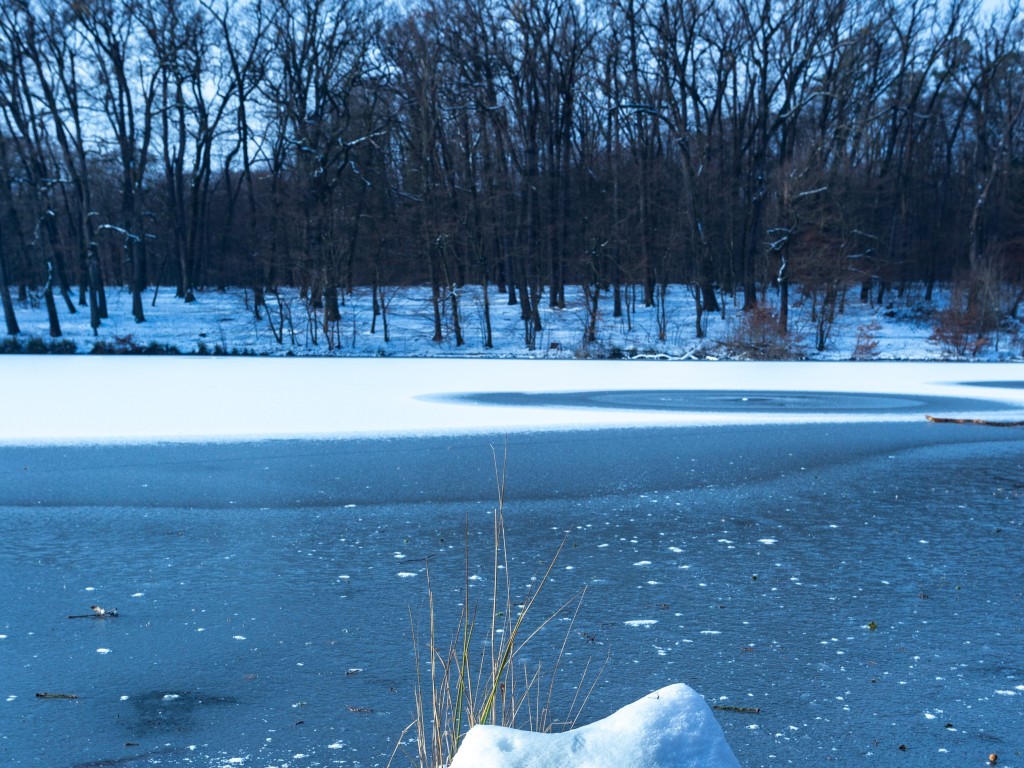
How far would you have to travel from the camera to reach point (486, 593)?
5262mm

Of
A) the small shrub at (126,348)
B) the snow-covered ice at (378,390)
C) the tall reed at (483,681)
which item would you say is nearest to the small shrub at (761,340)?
the snow-covered ice at (378,390)

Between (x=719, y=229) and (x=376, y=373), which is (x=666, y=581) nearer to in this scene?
(x=376, y=373)

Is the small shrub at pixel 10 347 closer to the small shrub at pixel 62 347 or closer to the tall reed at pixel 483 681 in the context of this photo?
the small shrub at pixel 62 347

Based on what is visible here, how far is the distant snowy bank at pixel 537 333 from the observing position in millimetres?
27578

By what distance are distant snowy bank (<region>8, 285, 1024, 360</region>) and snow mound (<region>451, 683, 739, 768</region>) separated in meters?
24.9

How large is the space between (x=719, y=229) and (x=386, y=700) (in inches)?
1464

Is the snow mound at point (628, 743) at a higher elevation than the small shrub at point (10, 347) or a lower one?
lower

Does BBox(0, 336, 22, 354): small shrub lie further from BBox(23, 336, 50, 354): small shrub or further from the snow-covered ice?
the snow-covered ice

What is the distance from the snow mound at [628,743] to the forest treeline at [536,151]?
27.2 metres

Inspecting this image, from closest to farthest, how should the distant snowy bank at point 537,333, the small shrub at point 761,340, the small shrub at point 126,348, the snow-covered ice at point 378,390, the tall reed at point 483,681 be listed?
the tall reed at point 483,681
the snow-covered ice at point 378,390
the small shrub at point 761,340
the distant snowy bank at point 537,333
the small shrub at point 126,348

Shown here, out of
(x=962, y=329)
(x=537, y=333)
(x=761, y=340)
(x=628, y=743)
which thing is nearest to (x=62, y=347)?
(x=537, y=333)

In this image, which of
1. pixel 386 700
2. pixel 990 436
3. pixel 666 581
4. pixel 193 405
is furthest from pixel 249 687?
pixel 193 405

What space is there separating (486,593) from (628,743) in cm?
315

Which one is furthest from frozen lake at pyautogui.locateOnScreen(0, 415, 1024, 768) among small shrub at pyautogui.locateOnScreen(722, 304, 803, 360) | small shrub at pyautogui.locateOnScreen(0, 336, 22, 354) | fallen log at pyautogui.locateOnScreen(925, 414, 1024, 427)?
small shrub at pyautogui.locateOnScreen(0, 336, 22, 354)
